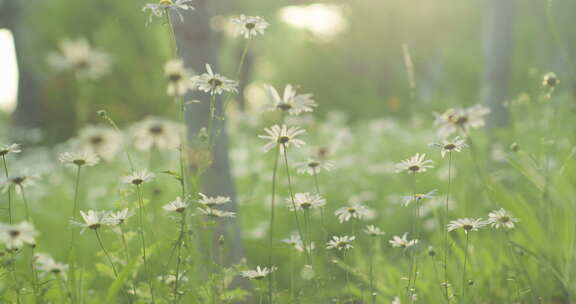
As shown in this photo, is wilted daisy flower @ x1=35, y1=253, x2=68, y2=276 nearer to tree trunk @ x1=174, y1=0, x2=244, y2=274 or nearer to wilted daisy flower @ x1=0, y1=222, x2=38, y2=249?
wilted daisy flower @ x1=0, y1=222, x2=38, y2=249

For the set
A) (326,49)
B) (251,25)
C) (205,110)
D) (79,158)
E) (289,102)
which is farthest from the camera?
(326,49)

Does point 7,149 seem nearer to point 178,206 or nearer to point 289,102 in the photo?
point 178,206

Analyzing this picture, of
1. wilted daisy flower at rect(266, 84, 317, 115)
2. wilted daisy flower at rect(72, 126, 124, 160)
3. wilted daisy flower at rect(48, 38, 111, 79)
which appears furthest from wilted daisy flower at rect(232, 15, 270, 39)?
wilted daisy flower at rect(72, 126, 124, 160)

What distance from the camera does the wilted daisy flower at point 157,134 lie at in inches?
46.9

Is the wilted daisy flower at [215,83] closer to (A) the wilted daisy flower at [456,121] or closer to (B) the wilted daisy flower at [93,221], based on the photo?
(B) the wilted daisy flower at [93,221]

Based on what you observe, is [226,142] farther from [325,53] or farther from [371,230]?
[325,53]

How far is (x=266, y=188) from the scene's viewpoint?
18.3 ft

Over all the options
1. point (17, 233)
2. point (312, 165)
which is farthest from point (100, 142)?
point (312, 165)

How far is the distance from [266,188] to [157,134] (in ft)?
14.4

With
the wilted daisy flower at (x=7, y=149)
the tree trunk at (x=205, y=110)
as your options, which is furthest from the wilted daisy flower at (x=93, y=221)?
the tree trunk at (x=205, y=110)

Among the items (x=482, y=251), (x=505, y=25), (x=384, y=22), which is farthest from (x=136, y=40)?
(x=482, y=251)

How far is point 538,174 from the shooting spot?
172 centimetres

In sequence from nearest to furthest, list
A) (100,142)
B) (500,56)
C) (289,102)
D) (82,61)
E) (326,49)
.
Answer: (100,142) → (82,61) → (289,102) → (500,56) → (326,49)

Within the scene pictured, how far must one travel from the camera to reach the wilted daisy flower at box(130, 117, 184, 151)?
1.19 m
